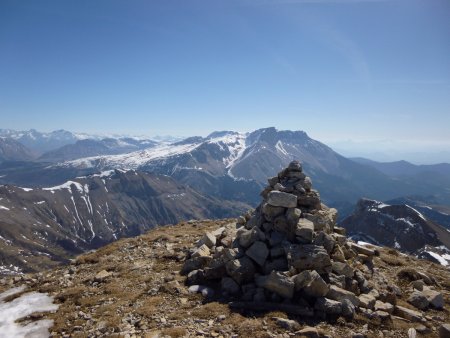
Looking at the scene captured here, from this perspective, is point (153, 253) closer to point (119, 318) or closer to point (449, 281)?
point (119, 318)

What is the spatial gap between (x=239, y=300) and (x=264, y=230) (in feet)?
20.0

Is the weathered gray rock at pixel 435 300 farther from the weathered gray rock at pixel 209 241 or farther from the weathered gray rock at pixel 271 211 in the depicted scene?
the weathered gray rock at pixel 209 241

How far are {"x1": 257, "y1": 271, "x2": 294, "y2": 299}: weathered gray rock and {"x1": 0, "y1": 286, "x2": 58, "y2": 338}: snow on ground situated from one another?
42.9 feet

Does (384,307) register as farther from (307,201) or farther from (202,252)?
(202,252)

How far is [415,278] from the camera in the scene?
1070 inches

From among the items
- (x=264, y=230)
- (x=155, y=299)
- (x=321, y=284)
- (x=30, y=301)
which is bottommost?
(x=30, y=301)

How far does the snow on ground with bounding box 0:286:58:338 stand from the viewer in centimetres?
1948

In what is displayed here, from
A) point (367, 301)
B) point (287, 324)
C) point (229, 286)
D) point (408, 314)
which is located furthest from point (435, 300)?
point (229, 286)

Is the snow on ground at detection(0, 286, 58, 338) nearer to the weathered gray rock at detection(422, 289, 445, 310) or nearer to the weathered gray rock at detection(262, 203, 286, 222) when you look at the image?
the weathered gray rock at detection(262, 203, 286, 222)

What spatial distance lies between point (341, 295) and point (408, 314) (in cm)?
431

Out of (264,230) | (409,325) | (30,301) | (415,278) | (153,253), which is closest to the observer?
(409,325)

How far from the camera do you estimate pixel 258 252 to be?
23422 mm

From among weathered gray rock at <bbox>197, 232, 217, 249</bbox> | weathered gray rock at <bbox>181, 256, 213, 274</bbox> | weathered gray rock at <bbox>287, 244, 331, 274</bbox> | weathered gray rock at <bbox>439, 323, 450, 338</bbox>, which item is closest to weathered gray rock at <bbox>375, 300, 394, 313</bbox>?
weathered gray rock at <bbox>439, 323, 450, 338</bbox>

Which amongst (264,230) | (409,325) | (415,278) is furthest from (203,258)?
(415,278)
